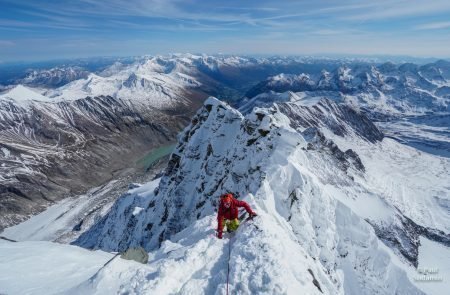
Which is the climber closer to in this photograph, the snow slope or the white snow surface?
the white snow surface

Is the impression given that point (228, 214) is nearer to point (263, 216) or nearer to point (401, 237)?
point (263, 216)

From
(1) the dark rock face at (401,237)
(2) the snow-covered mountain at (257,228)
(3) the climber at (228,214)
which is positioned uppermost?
(3) the climber at (228,214)

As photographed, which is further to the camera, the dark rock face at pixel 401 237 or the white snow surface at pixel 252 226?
the dark rock face at pixel 401 237

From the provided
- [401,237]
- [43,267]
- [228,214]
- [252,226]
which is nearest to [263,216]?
[252,226]

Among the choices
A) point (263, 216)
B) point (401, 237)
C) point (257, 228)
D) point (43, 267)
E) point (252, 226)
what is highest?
point (257, 228)

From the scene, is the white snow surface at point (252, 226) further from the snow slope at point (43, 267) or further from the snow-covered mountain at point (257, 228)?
the snow slope at point (43, 267)

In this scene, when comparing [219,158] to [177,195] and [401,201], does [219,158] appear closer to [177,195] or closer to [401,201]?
[177,195]

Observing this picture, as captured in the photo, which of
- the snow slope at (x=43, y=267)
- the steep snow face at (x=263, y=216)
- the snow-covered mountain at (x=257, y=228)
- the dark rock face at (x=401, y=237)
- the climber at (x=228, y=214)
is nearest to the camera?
the snow slope at (x=43, y=267)

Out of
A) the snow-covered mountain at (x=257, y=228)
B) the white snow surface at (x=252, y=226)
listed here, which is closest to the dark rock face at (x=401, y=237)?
the snow-covered mountain at (x=257, y=228)
